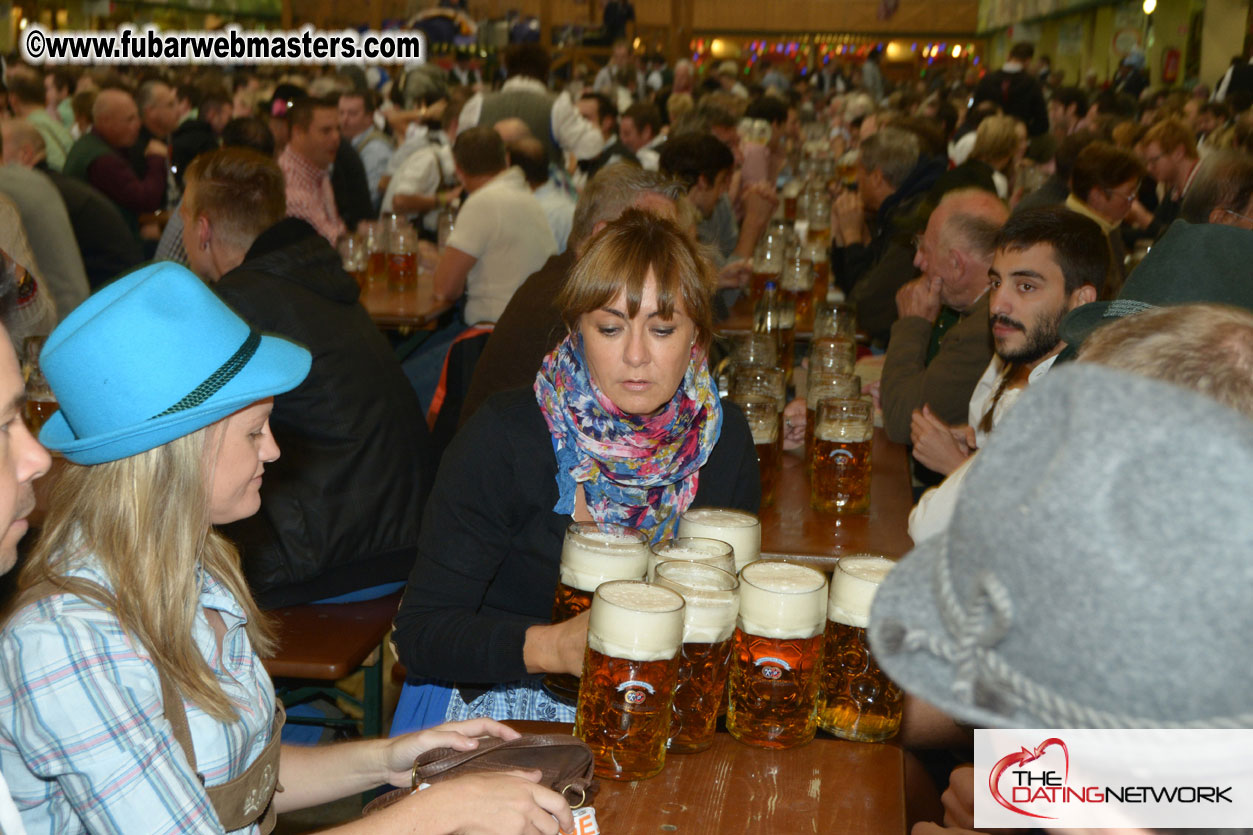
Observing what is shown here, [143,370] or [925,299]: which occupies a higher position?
[143,370]

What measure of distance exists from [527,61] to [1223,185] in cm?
490

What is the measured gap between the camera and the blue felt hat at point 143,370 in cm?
122

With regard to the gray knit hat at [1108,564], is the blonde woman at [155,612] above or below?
below

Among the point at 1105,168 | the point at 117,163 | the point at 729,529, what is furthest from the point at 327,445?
the point at 117,163

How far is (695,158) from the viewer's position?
456 centimetres

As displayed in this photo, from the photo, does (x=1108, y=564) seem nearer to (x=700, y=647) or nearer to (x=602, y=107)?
(x=700, y=647)

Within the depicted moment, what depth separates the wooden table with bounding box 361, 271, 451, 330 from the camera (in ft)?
13.9

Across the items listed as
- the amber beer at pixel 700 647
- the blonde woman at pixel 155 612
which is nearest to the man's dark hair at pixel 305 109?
the blonde woman at pixel 155 612

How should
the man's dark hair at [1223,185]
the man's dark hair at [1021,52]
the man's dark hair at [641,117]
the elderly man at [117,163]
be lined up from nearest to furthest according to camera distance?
1. the man's dark hair at [1223,185]
2. the elderly man at [117,163]
3. the man's dark hair at [641,117]
4. the man's dark hair at [1021,52]

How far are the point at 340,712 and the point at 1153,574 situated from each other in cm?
260

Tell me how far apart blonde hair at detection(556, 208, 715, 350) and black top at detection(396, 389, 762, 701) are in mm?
185

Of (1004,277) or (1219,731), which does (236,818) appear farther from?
(1004,277)

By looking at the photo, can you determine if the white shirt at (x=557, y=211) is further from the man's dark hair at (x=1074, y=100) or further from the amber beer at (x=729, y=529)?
the man's dark hair at (x=1074, y=100)

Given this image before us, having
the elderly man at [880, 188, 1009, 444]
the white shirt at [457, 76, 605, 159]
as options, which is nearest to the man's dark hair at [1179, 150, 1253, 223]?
the elderly man at [880, 188, 1009, 444]
